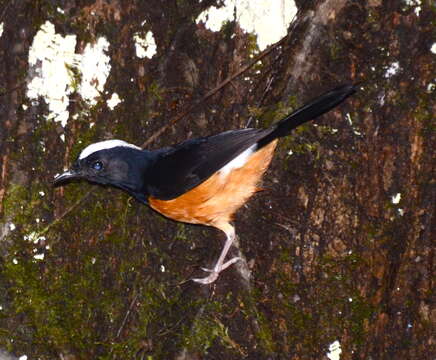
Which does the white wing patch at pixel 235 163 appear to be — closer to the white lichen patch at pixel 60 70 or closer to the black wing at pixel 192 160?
the black wing at pixel 192 160

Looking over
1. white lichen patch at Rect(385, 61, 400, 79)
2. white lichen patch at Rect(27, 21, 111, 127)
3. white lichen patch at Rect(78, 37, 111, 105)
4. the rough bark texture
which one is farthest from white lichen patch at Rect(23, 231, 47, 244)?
white lichen patch at Rect(385, 61, 400, 79)

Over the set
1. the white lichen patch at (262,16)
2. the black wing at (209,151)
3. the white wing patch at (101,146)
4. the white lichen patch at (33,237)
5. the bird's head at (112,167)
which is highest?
the white lichen patch at (262,16)

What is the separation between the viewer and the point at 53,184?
373cm

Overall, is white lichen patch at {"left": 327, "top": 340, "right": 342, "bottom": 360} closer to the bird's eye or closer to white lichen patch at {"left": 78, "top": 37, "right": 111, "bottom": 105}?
the bird's eye

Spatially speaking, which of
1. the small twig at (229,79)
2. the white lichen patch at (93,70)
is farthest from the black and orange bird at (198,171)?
the white lichen patch at (93,70)

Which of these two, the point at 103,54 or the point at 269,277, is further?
the point at 103,54

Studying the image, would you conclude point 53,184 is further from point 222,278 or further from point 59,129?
point 222,278

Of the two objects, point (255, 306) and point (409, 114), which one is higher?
point (409, 114)

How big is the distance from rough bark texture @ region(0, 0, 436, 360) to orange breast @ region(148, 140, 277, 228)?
9 centimetres

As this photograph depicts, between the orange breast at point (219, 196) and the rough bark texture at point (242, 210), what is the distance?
9cm

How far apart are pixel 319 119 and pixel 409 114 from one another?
1.60 ft

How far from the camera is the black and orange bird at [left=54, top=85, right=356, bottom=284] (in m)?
3.74

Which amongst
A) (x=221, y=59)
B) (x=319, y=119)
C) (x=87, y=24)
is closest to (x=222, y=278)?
(x=319, y=119)

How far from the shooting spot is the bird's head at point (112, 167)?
148 inches
